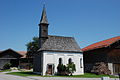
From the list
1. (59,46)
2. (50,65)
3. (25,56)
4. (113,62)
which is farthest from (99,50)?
(25,56)

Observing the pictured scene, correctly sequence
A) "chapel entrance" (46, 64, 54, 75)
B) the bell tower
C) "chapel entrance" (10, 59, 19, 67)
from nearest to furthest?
1. "chapel entrance" (46, 64, 54, 75)
2. the bell tower
3. "chapel entrance" (10, 59, 19, 67)

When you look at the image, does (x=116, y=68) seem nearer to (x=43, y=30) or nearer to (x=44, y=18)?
(x=43, y=30)

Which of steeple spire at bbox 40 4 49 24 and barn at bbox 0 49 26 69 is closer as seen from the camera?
steeple spire at bbox 40 4 49 24

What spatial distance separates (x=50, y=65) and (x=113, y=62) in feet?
45.0

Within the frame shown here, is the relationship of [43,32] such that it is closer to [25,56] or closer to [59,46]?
[59,46]

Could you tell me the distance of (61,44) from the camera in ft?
112

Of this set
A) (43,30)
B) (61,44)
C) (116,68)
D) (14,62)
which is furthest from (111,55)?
(14,62)

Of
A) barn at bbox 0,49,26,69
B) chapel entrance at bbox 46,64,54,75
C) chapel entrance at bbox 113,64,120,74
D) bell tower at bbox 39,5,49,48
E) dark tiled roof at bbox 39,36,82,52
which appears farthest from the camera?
barn at bbox 0,49,26,69

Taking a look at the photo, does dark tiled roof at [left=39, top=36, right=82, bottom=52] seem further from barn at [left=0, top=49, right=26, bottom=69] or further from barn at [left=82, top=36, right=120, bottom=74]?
barn at [left=0, top=49, right=26, bottom=69]

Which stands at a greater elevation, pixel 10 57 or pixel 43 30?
pixel 43 30

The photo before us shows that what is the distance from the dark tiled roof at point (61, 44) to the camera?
3219 centimetres

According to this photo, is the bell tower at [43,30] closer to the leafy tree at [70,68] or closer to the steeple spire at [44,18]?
the steeple spire at [44,18]

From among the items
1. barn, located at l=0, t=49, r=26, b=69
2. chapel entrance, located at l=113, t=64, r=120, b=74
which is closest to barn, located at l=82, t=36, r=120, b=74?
chapel entrance, located at l=113, t=64, r=120, b=74

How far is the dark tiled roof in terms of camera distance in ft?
106
